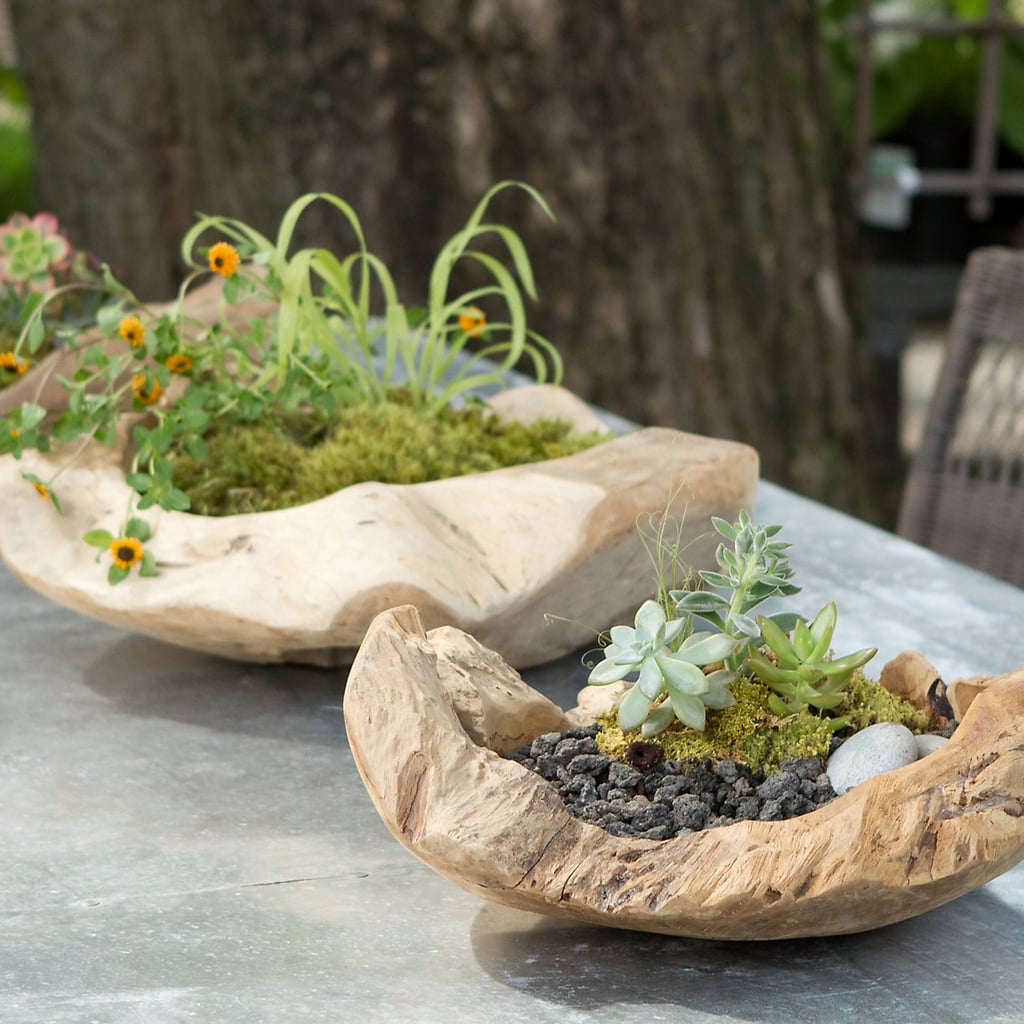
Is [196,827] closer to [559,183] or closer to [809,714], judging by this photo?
[809,714]

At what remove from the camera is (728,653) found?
71 cm

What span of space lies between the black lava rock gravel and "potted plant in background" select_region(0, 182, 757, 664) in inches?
8.9

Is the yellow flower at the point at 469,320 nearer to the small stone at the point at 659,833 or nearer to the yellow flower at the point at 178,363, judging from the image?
the yellow flower at the point at 178,363

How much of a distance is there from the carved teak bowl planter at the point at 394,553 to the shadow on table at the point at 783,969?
0.27 meters

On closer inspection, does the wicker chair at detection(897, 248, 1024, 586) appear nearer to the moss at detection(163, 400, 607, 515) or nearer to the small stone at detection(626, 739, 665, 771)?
the moss at detection(163, 400, 607, 515)

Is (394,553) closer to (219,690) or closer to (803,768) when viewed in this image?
(219,690)

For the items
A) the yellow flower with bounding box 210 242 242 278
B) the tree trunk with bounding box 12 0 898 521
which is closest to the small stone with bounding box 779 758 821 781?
the yellow flower with bounding box 210 242 242 278

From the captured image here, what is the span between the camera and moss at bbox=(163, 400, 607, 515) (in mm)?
1109

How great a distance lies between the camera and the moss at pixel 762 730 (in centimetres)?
75

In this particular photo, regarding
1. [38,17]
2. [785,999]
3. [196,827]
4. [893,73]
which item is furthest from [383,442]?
[893,73]

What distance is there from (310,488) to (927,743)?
557 mm

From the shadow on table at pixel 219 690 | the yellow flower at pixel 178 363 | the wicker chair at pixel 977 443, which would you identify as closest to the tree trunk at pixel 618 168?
the wicker chair at pixel 977 443

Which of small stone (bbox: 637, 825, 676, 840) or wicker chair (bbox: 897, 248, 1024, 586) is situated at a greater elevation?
small stone (bbox: 637, 825, 676, 840)

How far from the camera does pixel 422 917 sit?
731 millimetres
